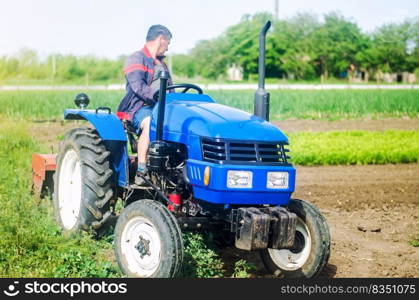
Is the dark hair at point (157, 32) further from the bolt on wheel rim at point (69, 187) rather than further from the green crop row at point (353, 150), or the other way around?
the green crop row at point (353, 150)

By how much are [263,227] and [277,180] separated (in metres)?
0.40

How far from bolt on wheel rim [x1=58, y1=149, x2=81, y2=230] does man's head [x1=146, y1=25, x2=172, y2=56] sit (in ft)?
4.31

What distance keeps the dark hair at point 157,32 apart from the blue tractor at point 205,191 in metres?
0.52

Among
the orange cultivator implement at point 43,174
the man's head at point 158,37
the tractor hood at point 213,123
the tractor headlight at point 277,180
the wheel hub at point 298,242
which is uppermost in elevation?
the man's head at point 158,37

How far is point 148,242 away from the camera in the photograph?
14.4ft

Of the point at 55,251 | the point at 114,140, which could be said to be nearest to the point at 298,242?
the point at 114,140

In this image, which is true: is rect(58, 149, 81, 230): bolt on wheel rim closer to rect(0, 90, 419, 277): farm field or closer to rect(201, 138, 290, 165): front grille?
rect(0, 90, 419, 277): farm field

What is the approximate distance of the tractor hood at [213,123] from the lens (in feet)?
14.4

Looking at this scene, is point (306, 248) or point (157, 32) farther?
point (157, 32)

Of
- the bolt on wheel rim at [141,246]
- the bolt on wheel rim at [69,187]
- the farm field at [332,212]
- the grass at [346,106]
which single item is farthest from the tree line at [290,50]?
the bolt on wheel rim at [141,246]

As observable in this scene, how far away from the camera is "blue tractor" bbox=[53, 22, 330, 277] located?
167 inches

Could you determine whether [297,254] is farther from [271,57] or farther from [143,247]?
[271,57]

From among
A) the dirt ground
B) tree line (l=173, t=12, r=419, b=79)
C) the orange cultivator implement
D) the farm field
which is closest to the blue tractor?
the farm field

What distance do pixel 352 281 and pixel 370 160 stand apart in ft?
23.7
